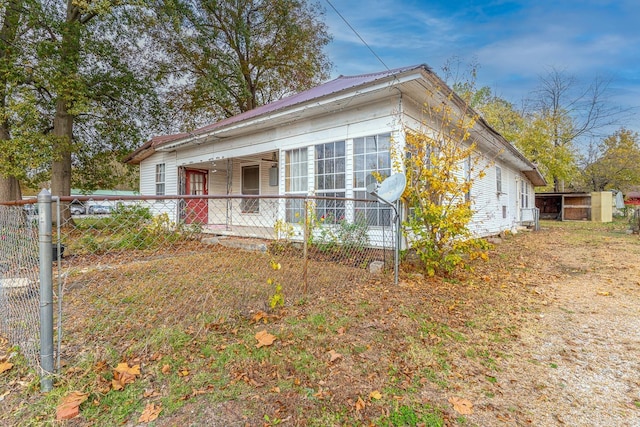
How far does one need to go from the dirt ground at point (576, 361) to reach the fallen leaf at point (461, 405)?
0.05 metres

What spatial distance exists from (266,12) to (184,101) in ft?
22.1

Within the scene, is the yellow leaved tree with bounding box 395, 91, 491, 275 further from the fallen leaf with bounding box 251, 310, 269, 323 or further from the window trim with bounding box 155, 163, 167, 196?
the window trim with bounding box 155, 163, 167, 196

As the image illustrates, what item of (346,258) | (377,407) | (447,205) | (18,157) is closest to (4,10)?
(18,157)

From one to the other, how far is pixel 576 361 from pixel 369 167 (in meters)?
4.43

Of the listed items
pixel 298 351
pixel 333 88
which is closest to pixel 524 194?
pixel 333 88

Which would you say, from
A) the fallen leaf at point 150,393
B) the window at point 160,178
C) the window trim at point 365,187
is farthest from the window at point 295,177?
the window at point 160,178

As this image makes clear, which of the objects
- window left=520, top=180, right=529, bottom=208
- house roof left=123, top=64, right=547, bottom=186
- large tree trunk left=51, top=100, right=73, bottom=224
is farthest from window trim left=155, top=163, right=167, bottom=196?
window left=520, top=180, right=529, bottom=208

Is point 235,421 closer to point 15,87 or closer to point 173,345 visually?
point 173,345

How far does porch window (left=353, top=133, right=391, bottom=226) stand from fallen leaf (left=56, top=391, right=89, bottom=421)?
186 inches

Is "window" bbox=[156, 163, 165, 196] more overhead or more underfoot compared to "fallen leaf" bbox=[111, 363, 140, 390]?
more overhead

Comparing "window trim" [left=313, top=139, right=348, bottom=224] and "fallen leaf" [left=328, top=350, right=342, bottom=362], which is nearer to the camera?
"fallen leaf" [left=328, top=350, right=342, bottom=362]

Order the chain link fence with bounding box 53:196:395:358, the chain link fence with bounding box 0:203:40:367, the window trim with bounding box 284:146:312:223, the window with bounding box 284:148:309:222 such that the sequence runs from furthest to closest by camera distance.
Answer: the window with bounding box 284:148:309:222
the window trim with bounding box 284:146:312:223
the chain link fence with bounding box 53:196:395:358
the chain link fence with bounding box 0:203:40:367

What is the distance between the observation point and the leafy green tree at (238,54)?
15766mm

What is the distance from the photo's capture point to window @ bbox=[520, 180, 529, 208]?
1653 centimetres
